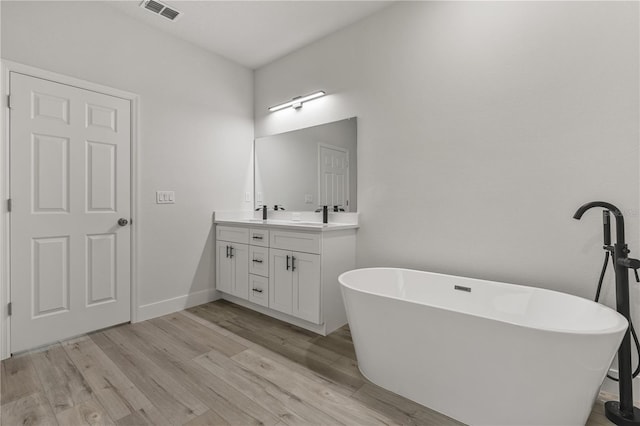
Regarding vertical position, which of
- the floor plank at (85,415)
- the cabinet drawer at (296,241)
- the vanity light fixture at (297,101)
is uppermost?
the vanity light fixture at (297,101)

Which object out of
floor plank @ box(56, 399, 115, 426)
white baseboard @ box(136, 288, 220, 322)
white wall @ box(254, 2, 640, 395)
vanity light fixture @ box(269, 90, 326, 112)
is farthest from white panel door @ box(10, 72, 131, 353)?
white wall @ box(254, 2, 640, 395)

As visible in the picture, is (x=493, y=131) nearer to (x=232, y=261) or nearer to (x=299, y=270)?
(x=299, y=270)

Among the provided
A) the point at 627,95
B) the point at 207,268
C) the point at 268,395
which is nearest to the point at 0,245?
the point at 207,268

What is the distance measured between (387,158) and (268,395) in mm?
1909

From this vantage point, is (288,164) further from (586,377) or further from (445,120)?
(586,377)

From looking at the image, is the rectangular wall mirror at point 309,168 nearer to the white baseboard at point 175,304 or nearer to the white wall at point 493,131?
the white wall at point 493,131

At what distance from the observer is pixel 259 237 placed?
2.80 metres

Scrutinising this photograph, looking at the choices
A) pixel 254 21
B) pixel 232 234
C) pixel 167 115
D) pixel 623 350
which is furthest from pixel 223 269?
pixel 623 350

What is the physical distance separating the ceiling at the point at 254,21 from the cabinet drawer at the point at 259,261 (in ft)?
6.72

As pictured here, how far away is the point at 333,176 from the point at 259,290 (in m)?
1.28

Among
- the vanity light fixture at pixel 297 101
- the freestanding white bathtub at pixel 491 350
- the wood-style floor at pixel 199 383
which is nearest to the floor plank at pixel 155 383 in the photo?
the wood-style floor at pixel 199 383

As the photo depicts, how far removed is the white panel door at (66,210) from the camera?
2.09 m

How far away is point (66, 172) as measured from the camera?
7.47ft

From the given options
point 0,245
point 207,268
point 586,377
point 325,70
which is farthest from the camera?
point 207,268
